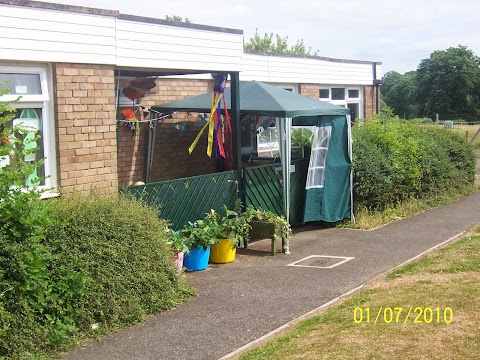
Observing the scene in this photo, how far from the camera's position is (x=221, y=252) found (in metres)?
9.56

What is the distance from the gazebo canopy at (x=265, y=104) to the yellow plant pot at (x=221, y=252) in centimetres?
244

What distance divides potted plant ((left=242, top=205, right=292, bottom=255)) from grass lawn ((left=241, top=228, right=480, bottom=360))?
226 centimetres

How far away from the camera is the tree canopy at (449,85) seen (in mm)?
58844

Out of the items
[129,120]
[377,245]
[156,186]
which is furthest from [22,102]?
[377,245]

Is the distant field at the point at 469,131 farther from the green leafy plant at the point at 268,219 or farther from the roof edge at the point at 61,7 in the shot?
the roof edge at the point at 61,7

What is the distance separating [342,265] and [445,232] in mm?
3383

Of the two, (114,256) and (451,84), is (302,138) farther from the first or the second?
(451,84)

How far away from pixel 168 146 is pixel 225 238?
347 cm

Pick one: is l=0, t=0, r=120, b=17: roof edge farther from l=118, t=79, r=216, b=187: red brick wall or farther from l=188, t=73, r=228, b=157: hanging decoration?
l=118, t=79, r=216, b=187: red brick wall

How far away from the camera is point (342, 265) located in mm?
9523

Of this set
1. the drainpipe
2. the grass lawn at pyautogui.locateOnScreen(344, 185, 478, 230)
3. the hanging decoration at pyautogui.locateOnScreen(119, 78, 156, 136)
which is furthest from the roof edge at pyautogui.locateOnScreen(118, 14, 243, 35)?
the drainpipe

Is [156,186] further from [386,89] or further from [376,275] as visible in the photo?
[386,89]

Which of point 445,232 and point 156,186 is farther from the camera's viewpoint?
point 445,232

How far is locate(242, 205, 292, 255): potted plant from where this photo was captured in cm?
1016
